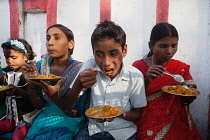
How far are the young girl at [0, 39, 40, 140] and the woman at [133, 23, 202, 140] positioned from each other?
4.37 ft

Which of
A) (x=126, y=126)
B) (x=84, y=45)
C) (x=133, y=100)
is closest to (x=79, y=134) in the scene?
(x=126, y=126)

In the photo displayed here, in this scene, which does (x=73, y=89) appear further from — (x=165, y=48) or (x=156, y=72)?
(x=165, y=48)

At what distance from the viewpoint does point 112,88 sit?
187cm

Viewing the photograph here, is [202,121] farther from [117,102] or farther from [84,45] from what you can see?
[84,45]

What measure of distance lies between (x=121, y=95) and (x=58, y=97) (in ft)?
2.12

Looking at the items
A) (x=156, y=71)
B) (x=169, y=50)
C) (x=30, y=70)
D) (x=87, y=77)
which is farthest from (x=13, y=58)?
(x=169, y=50)

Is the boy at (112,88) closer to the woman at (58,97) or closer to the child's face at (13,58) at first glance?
the woman at (58,97)

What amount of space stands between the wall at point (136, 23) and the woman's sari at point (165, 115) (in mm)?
569

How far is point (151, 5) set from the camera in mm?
2754

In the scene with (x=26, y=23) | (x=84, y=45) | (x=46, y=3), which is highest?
(x=46, y=3)

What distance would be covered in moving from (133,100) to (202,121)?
1.42 m

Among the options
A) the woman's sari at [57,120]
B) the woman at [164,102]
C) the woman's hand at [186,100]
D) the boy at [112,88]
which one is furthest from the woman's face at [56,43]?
the woman's hand at [186,100]

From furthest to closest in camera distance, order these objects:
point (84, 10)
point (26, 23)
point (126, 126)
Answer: point (26, 23), point (84, 10), point (126, 126)

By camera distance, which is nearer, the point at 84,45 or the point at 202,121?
the point at 202,121
